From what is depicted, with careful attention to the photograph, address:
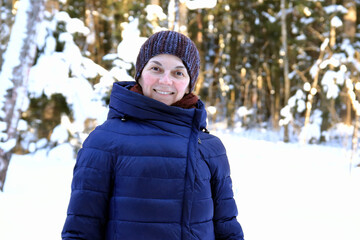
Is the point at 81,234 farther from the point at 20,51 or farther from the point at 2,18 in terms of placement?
the point at 2,18

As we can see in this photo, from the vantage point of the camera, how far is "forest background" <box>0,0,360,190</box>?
588 centimetres

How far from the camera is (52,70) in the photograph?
7879 mm

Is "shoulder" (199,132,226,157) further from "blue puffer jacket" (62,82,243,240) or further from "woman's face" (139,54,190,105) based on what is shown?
"woman's face" (139,54,190,105)

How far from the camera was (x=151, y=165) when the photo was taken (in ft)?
5.54

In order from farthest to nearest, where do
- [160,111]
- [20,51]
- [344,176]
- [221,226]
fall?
[344,176] → [20,51] → [221,226] → [160,111]

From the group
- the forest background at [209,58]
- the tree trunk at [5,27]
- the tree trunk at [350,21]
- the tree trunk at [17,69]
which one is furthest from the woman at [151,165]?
the tree trunk at [350,21]

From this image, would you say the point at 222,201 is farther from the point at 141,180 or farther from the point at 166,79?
the point at 166,79

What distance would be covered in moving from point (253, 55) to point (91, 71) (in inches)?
506

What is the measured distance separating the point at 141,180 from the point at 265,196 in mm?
5071

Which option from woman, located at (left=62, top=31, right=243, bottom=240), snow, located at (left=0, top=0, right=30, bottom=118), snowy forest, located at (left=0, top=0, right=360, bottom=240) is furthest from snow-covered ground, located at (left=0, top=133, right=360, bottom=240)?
woman, located at (left=62, top=31, right=243, bottom=240)

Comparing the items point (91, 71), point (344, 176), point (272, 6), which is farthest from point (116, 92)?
point (272, 6)

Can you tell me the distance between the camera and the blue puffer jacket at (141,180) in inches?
65.3

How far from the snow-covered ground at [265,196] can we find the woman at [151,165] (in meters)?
3.03

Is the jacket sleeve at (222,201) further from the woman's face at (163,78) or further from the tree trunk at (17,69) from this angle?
the tree trunk at (17,69)
